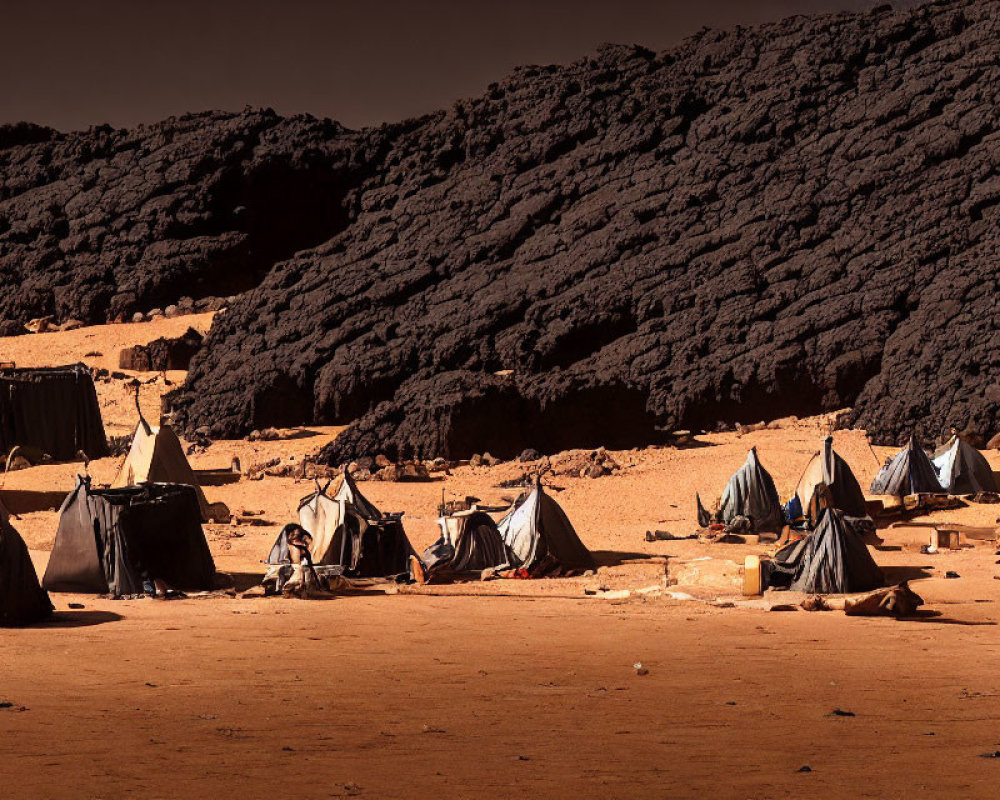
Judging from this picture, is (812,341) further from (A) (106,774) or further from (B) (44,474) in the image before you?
(A) (106,774)

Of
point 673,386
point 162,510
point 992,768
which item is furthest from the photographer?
point 673,386

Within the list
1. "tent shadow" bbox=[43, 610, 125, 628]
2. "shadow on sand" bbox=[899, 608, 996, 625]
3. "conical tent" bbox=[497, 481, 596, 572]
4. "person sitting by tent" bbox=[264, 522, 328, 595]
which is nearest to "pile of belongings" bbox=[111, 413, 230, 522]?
"conical tent" bbox=[497, 481, 596, 572]

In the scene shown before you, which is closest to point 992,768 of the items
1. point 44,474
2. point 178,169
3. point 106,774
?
point 106,774

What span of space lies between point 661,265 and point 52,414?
18285 millimetres

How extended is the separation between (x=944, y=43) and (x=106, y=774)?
4194 centimetres

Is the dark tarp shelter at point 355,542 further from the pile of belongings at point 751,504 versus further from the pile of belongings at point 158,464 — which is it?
the pile of belongings at point 751,504

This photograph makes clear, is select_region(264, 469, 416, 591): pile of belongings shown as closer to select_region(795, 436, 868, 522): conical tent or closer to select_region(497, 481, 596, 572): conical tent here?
select_region(497, 481, 596, 572): conical tent

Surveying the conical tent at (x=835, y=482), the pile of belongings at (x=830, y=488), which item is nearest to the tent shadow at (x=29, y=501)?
the pile of belongings at (x=830, y=488)

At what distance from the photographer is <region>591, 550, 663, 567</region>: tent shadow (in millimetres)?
19281

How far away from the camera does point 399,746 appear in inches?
322

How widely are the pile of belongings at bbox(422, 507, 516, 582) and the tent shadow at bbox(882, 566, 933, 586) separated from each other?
4.84 meters

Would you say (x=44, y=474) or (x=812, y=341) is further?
(x=812, y=341)

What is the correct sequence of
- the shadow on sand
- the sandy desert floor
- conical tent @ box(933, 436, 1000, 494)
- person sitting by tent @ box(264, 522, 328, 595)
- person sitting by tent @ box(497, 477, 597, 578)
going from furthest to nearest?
conical tent @ box(933, 436, 1000, 494)
person sitting by tent @ box(497, 477, 597, 578)
person sitting by tent @ box(264, 522, 328, 595)
the shadow on sand
the sandy desert floor

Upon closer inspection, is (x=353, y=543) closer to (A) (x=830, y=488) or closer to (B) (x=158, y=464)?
(B) (x=158, y=464)
